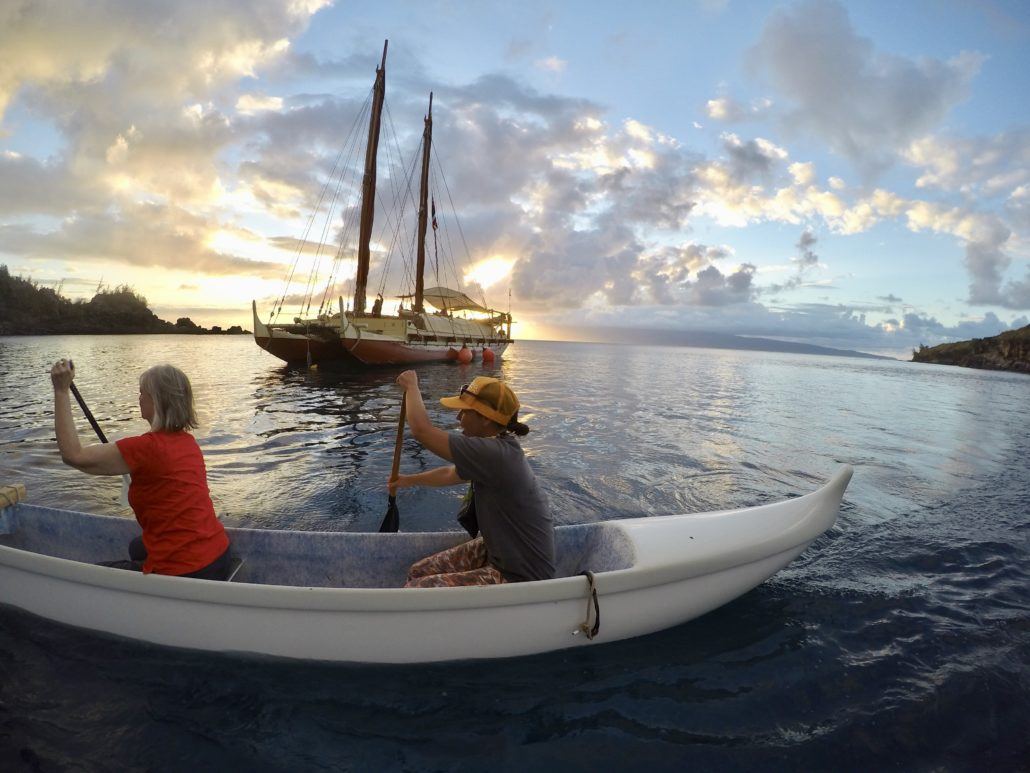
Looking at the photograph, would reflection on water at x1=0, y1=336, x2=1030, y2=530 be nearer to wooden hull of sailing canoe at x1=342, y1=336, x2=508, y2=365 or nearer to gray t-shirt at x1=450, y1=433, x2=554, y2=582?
gray t-shirt at x1=450, y1=433, x2=554, y2=582

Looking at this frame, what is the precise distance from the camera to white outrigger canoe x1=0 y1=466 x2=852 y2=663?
339 cm

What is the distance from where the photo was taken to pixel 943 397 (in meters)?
32.6

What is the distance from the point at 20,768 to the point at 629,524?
4342mm

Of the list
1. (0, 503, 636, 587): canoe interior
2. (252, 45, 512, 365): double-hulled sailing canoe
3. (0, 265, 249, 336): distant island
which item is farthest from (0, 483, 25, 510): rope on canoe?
(0, 265, 249, 336): distant island

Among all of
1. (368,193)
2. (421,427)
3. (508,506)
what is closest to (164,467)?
(421,427)

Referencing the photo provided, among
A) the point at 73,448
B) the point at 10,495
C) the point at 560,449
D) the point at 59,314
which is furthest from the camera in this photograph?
the point at 59,314

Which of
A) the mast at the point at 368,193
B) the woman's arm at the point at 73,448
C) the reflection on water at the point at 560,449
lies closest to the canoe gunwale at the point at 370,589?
the woman's arm at the point at 73,448

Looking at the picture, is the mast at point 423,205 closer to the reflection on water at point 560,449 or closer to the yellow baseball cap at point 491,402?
the reflection on water at point 560,449

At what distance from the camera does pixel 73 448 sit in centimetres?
298

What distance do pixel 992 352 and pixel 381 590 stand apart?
138 meters

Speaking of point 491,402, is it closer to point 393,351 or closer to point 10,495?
point 10,495

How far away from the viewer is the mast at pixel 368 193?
32.0m

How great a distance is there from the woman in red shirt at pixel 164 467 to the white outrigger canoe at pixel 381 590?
249mm

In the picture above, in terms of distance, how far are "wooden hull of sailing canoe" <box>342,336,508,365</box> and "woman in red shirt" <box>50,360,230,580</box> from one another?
974 inches
